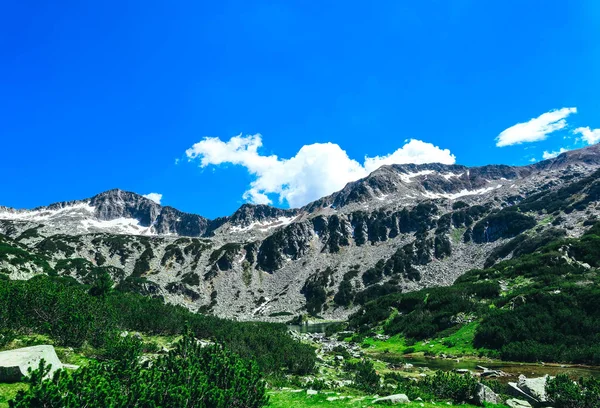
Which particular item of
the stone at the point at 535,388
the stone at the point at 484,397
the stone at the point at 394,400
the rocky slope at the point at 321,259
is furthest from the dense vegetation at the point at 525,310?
the rocky slope at the point at 321,259

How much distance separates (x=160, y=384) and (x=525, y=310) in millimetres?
51334

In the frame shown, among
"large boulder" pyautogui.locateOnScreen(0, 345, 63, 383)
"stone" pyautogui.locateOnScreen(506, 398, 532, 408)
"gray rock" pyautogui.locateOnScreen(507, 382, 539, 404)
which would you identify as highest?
"large boulder" pyautogui.locateOnScreen(0, 345, 63, 383)

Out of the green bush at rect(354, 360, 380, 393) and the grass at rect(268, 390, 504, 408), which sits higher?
the grass at rect(268, 390, 504, 408)

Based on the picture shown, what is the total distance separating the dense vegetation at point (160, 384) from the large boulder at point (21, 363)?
8.00 feet

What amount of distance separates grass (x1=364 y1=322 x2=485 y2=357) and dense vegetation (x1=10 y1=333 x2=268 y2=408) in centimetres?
4163

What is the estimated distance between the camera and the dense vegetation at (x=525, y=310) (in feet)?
128

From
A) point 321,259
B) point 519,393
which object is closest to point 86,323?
point 519,393

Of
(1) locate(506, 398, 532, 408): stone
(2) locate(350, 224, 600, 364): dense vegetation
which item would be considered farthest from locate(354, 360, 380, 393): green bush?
(2) locate(350, 224, 600, 364): dense vegetation

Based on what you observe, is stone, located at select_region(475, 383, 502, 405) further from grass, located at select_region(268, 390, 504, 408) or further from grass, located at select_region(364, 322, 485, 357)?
grass, located at select_region(364, 322, 485, 357)

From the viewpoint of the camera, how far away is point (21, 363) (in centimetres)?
1461

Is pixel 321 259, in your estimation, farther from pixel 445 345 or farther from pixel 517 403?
pixel 517 403

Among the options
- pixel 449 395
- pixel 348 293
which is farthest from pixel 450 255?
pixel 449 395

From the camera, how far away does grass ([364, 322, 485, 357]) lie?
152 feet

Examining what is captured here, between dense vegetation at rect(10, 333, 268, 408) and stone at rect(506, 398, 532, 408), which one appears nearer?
dense vegetation at rect(10, 333, 268, 408)
